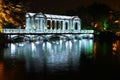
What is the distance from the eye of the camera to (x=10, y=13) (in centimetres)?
5859

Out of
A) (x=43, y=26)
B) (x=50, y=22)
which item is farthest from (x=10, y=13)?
(x=50, y=22)

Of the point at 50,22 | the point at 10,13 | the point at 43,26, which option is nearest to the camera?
the point at 10,13

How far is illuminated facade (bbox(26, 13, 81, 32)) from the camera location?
8743 cm

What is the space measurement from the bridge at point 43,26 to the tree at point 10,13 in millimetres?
9669

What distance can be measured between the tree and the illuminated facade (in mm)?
20440

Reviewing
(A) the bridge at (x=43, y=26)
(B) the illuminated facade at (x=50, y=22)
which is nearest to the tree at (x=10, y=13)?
(A) the bridge at (x=43, y=26)

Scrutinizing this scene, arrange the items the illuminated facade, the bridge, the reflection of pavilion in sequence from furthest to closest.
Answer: the illuminated facade → the reflection of pavilion → the bridge

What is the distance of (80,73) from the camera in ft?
95.5

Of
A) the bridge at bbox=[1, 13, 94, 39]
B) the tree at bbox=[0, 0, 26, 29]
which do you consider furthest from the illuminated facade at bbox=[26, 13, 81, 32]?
the tree at bbox=[0, 0, 26, 29]

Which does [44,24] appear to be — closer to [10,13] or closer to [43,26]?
[43,26]

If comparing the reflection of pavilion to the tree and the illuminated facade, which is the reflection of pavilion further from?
the tree

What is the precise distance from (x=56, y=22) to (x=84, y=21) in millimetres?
16241

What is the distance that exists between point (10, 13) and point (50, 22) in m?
39.3

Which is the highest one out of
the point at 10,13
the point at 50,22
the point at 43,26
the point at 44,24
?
the point at 50,22
